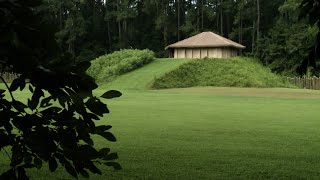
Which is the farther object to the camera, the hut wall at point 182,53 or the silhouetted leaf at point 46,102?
the hut wall at point 182,53

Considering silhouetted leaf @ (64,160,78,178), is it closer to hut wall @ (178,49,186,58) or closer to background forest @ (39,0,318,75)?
hut wall @ (178,49,186,58)

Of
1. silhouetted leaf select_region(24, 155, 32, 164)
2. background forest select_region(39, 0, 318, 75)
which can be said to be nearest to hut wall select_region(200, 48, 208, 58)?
background forest select_region(39, 0, 318, 75)

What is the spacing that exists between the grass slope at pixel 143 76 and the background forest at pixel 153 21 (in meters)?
17.2

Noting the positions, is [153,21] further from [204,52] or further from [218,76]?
[218,76]

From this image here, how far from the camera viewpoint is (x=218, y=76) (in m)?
37.1

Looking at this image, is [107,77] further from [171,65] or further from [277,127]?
[277,127]

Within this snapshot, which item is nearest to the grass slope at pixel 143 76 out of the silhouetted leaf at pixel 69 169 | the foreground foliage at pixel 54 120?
the foreground foliage at pixel 54 120

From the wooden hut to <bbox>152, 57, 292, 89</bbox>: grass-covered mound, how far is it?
20.3 ft

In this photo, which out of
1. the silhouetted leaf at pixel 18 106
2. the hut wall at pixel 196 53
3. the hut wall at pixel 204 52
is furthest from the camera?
the hut wall at pixel 196 53

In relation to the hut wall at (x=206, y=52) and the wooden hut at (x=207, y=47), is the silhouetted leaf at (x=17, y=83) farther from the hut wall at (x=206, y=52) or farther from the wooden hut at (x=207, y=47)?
the hut wall at (x=206, y=52)

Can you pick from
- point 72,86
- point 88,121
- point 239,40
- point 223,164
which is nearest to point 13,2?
point 72,86

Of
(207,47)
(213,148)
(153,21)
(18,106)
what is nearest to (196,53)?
(207,47)

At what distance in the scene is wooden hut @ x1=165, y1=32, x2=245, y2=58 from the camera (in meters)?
47.2

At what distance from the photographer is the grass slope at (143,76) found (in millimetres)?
34531
